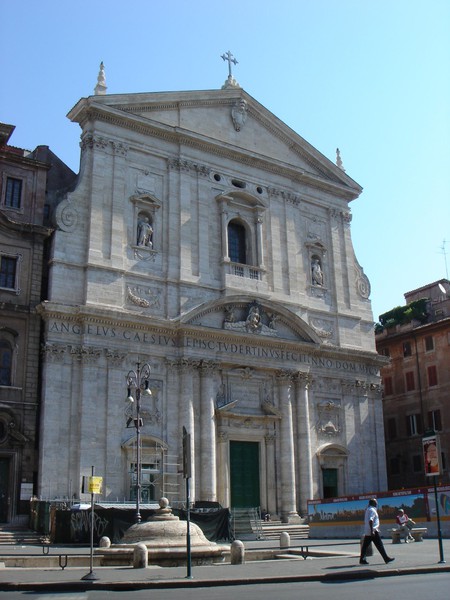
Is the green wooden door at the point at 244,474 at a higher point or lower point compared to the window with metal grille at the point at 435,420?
lower

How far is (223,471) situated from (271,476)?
289cm

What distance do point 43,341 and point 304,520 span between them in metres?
14.5

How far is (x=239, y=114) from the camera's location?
40.1 m

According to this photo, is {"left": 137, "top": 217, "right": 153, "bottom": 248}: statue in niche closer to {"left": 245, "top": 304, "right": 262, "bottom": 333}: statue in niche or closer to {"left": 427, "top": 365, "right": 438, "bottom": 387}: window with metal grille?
{"left": 245, "top": 304, "right": 262, "bottom": 333}: statue in niche

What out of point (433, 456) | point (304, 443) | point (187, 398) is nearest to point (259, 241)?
point (187, 398)

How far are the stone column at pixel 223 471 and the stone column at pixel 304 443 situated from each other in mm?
4144

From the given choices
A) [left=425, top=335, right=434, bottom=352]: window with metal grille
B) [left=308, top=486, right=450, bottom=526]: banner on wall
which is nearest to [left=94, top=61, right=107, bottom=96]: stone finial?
[left=308, top=486, right=450, bottom=526]: banner on wall

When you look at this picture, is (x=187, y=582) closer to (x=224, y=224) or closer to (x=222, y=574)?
(x=222, y=574)

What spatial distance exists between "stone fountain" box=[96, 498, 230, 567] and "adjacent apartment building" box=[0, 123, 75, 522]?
10578 millimetres

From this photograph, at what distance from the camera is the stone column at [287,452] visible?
34781 mm

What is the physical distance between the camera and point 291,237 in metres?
40.2

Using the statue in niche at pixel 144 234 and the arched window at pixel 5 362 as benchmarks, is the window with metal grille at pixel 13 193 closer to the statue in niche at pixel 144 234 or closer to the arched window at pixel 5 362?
the statue in niche at pixel 144 234

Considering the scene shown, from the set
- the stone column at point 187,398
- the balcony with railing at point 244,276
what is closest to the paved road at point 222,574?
the stone column at point 187,398

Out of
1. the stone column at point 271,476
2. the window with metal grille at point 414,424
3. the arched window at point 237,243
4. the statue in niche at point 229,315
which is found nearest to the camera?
the stone column at point 271,476
